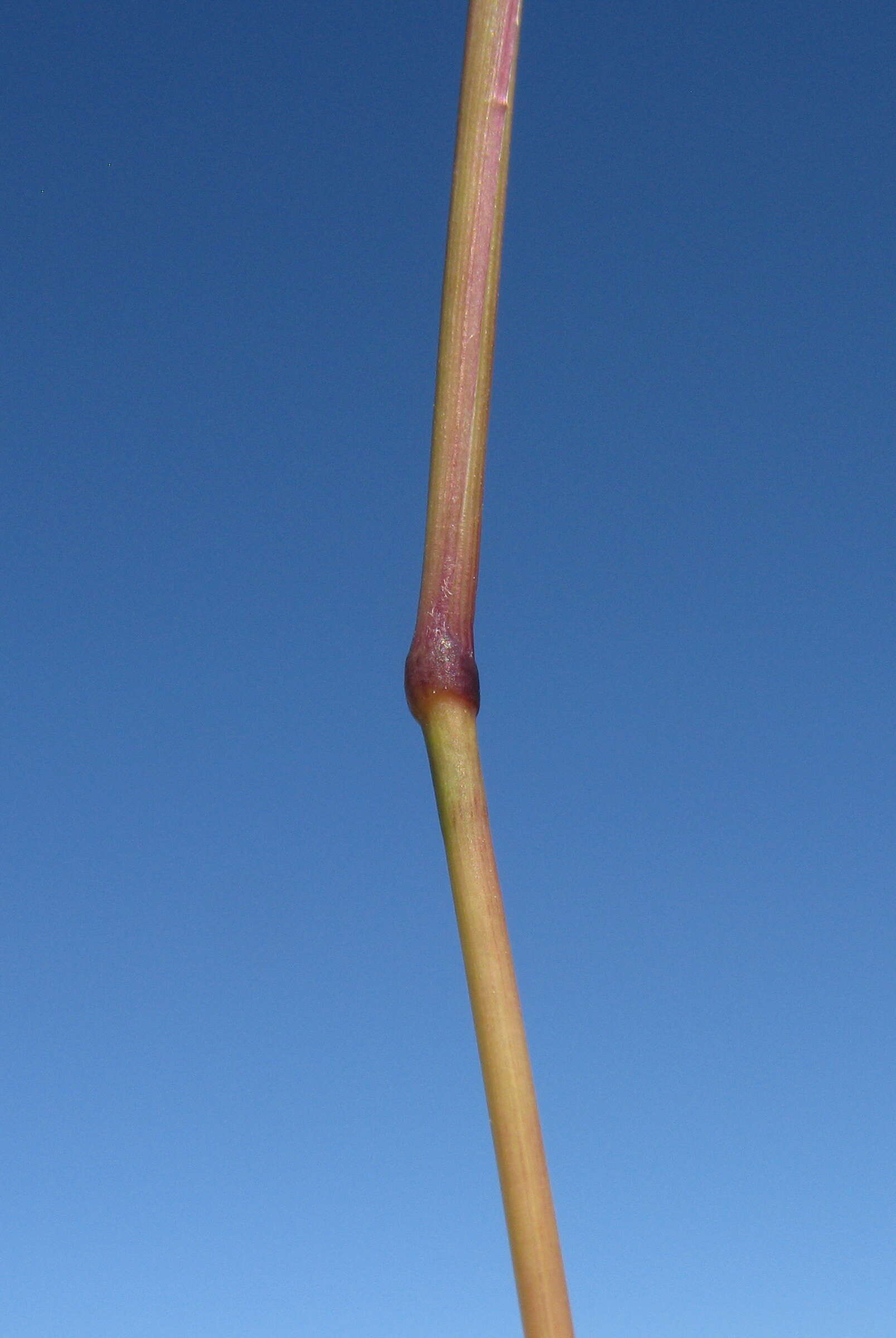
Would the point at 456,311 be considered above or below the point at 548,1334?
above

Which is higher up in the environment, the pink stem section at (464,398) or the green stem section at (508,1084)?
the pink stem section at (464,398)

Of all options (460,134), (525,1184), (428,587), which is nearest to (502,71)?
(460,134)

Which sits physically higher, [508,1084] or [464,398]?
[464,398]

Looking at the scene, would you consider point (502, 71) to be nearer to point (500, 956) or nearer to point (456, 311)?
point (456, 311)

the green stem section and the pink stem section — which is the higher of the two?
the pink stem section
